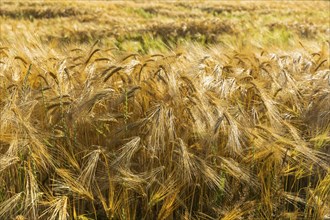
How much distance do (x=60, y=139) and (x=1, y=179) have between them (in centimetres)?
31

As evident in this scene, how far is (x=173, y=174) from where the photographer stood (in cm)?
157

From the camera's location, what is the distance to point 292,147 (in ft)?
5.17

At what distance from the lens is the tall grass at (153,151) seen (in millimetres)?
1458

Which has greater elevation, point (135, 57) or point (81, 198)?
point (135, 57)

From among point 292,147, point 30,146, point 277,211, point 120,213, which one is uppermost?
point 30,146

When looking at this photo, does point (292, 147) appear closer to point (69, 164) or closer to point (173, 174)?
point (173, 174)

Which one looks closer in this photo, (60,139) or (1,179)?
(1,179)

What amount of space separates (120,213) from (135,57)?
44.8 inches

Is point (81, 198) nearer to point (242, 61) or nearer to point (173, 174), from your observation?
point (173, 174)

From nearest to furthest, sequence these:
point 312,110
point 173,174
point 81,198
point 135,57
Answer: point 81,198, point 173,174, point 312,110, point 135,57

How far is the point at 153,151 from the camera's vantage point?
4.83 feet

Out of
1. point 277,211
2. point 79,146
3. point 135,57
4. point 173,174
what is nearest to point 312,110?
point 277,211

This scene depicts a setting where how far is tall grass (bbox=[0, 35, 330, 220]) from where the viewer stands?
1458mm

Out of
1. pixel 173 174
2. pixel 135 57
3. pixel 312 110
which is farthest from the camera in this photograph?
pixel 135 57
